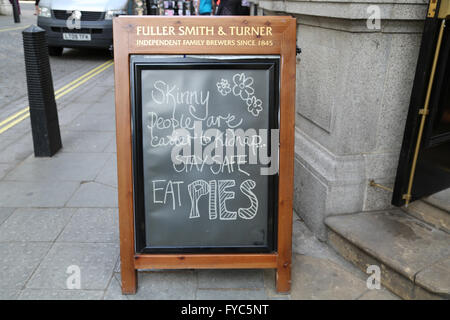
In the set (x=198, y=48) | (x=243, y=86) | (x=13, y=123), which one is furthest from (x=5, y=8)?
(x=243, y=86)

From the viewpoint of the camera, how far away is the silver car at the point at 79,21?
11.3 meters

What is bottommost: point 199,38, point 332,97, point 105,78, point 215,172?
point 105,78

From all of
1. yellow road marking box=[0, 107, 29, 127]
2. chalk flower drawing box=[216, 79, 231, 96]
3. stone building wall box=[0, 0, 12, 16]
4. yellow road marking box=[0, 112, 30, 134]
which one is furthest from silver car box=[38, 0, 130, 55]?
stone building wall box=[0, 0, 12, 16]

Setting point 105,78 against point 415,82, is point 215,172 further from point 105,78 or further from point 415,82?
point 105,78

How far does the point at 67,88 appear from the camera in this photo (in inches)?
359

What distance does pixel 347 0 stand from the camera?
3.21 meters

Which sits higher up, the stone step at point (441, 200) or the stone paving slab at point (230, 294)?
the stone step at point (441, 200)

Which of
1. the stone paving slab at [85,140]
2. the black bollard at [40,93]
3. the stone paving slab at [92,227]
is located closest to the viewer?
the stone paving slab at [92,227]

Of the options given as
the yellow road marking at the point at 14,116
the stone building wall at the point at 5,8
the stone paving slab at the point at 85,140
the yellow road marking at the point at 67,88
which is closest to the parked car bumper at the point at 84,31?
the yellow road marking at the point at 67,88

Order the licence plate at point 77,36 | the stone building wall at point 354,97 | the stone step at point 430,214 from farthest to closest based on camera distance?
the licence plate at point 77,36 → the stone step at point 430,214 → the stone building wall at point 354,97

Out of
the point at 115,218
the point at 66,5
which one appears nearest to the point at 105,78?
the point at 66,5

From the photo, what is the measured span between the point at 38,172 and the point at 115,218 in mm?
1553

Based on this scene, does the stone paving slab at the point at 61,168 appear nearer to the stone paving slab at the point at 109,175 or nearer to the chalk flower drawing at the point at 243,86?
the stone paving slab at the point at 109,175

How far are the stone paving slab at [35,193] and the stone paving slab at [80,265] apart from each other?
891 mm
